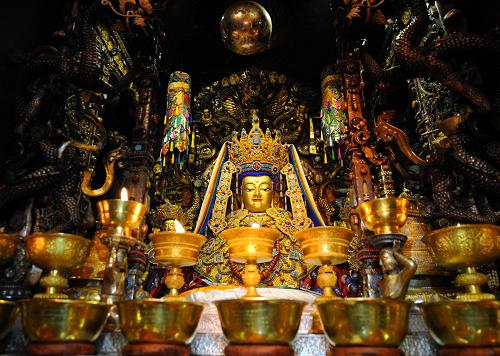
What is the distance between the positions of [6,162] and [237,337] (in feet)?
6.10

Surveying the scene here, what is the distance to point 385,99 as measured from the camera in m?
3.47

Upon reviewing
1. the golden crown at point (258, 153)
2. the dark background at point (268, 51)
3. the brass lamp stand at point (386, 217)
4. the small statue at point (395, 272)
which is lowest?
the small statue at point (395, 272)

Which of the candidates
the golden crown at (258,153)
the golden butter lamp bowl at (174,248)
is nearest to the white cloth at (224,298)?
the golden butter lamp bowl at (174,248)

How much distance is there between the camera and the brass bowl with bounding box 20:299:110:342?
138 cm

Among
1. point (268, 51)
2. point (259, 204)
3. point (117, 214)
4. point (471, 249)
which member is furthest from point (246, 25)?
point (471, 249)

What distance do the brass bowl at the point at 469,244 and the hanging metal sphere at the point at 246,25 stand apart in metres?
2.83

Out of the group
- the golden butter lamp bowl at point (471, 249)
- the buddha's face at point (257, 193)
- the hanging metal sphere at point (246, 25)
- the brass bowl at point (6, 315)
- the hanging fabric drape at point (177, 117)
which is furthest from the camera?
the hanging metal sphere at point (246, 25)

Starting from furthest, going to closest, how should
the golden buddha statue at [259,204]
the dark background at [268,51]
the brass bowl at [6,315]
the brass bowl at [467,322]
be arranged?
the dark background at [268,51] → the golden buddha statue at [259,204] → the brass bowl at [6,315] → the brass bowl at [467,322]

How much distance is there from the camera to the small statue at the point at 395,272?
4.94 ft

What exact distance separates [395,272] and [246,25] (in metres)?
2.89

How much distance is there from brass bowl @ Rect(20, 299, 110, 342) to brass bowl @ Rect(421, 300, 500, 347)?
1.21m

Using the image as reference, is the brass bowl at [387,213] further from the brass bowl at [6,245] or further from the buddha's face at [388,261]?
the brass bowl at [6,245]

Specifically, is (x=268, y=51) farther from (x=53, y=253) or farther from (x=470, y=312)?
(x=470, y=312)

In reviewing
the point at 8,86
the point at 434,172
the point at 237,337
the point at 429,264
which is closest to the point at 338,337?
the point at 237,337
